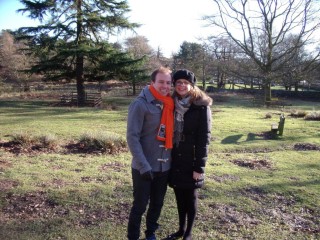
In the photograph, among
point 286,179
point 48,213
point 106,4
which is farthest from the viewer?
point 106,4

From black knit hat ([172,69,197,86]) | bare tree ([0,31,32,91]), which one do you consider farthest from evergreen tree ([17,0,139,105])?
black knit hat ([172,69,197,86])

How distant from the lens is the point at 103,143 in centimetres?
822

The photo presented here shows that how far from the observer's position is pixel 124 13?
25.2 metres

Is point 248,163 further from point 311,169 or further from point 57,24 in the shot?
point 57,24

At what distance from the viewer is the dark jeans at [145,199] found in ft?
11.0

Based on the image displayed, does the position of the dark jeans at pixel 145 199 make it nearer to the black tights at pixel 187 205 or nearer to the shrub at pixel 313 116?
the black tights at pixel 187 205

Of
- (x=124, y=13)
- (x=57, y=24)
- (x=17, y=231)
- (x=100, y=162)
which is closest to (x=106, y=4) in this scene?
(x=124, y=13)

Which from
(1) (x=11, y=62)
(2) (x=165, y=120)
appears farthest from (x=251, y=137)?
(1) (x=11, y=62)

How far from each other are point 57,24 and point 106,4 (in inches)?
160

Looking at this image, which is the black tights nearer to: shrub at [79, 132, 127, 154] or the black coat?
the black coat

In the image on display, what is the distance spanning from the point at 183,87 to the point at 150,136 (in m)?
0.61

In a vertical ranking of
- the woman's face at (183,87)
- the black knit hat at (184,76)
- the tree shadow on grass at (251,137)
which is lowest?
the tree shadow on grass at (251,137)

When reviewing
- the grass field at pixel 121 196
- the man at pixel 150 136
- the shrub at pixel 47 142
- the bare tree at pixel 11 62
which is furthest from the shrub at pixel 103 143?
the bare tree at pixel 11 62

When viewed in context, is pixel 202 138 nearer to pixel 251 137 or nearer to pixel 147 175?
pixel 147 175
